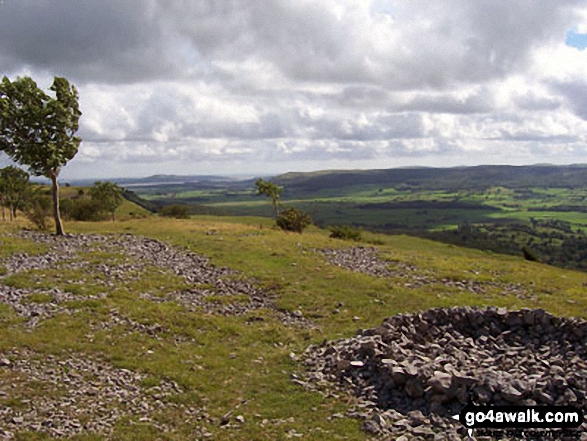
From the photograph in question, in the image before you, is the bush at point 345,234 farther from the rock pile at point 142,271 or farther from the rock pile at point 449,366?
the rock pile at point 449,366

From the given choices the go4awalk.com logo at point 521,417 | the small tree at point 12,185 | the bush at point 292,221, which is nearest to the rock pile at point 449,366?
the go4awalk.com logo at point 521,417

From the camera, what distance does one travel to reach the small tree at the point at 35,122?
4066 cm

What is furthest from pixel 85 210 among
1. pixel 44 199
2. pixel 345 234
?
pixel 345 234

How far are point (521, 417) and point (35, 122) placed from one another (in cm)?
4465

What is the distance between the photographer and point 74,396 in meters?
12.4

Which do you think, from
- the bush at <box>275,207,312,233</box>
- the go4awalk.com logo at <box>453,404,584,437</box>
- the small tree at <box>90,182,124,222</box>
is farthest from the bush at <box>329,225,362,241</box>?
the go4awalk.com logo at <box>453,404,584,437</box>

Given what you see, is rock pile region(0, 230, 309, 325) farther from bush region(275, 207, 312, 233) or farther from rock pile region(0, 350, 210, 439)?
bush region(275, 207, 312, 233)

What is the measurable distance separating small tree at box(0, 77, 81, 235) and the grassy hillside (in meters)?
8.36

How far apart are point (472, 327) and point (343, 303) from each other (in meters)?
7.92

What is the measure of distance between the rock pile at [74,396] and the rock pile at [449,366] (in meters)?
4.98

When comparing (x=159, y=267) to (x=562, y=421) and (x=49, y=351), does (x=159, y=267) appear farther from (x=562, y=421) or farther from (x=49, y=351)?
(x=562, y=421)

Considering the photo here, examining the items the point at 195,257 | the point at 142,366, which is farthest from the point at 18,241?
the point at 142,366

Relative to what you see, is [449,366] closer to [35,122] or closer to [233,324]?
[233,324]

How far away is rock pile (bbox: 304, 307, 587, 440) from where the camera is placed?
38.2 ft
